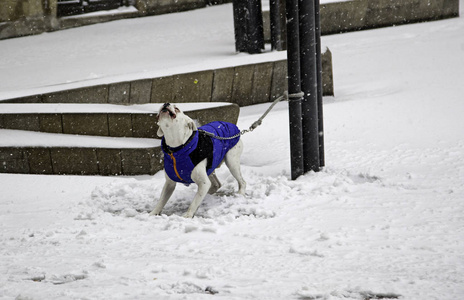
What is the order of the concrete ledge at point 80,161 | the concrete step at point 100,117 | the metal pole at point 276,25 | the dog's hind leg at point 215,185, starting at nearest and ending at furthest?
the dog's hind leg at point 215,185
the concrete ledge at point 80,161
the concrete step at point 100,117
the metal pole at point 276,25

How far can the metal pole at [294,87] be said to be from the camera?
481 cm

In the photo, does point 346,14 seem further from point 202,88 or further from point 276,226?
point 276,226

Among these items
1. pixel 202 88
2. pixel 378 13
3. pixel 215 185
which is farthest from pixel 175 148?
pixel 378 13

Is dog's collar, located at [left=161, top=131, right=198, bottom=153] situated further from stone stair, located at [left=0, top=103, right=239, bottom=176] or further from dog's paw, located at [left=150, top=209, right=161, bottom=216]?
stone stair, located at [left=0, top=103, right=239, bottom=176]

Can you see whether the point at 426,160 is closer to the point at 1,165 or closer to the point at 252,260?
the point at 252,260

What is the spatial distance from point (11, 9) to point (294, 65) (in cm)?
972

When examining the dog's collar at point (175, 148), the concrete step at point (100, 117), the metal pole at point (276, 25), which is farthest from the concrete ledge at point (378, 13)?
the dog's collar at point (175, 148)

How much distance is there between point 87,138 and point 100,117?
0.22m

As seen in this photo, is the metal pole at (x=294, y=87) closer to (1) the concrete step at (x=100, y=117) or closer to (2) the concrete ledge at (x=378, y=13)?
(1) the concrete step at (x=100, y=117)

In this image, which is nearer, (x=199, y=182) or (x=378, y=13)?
(x=199, y=182)

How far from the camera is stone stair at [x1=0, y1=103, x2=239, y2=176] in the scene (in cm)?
545

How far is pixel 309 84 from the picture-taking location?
Answer: 4918mm

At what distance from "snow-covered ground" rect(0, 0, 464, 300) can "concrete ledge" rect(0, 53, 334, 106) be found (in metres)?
0.81

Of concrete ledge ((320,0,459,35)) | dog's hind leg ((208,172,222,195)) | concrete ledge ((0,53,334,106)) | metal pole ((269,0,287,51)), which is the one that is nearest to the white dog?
dog's hind leg ((208,172,222,195))
